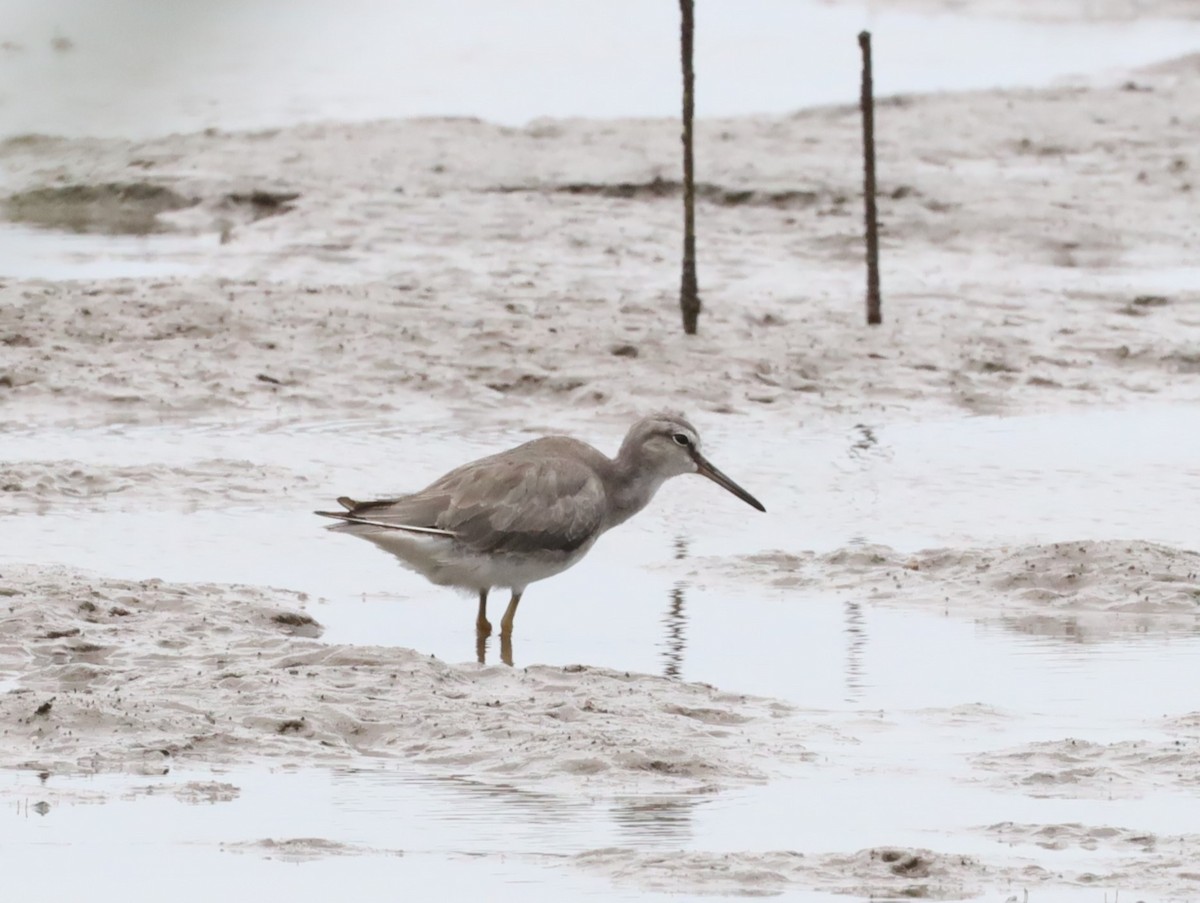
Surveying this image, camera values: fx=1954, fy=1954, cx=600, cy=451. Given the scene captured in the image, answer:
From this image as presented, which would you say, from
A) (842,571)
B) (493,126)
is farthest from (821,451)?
(493,126)

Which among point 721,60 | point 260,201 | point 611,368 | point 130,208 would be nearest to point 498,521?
point 611,368

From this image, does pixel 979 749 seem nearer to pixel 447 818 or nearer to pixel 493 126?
pixel 447 818

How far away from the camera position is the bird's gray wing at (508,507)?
795 cm

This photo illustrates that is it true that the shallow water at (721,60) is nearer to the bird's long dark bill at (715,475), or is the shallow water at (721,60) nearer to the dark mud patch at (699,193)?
the dark mud patch at (699,193)

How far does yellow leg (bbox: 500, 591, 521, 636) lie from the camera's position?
7945 millimetres

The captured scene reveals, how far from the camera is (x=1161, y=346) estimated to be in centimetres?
1494

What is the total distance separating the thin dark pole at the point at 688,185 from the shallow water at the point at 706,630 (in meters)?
1.80

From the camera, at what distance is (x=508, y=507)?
809cm

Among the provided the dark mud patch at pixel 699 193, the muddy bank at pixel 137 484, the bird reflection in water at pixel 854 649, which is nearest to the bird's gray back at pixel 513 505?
the bird reflection in water at pixel 854 649

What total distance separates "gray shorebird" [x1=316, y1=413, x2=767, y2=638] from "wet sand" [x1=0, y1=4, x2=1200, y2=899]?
0.61m

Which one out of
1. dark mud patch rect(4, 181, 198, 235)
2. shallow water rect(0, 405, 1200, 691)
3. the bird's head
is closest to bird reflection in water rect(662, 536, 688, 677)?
shallow water rect(0, 405, 1200, 691)

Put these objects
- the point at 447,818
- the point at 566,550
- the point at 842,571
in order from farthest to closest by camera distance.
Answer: the point at 842,571 < the point at 566,550 < the point at 447,818

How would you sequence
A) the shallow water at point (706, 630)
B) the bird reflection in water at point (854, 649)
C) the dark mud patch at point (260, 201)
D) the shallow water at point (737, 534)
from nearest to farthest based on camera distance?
1. the shallow water at point (706, 630)
2. the bird reflection in water at point (854, 649)
3. the shallow water at point (737, 534)
4. the dark mud patch at point (260, 201)

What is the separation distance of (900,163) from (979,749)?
15847 millimetres
